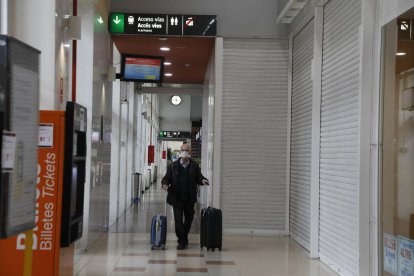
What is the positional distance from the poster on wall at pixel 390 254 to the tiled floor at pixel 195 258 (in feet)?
4.69

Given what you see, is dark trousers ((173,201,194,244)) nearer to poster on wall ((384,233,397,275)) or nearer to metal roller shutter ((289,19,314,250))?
metal roller shutter ((289,19,314,250))

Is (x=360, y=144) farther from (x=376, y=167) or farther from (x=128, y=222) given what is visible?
(x=128, y=222)

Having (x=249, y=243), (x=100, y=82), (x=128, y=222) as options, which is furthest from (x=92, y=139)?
(x=128, y=222)

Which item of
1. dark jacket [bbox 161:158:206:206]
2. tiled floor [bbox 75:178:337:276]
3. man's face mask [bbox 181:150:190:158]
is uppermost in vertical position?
man's face mask [bbox 181:150:190:158]

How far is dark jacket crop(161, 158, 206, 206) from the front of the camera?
816cm

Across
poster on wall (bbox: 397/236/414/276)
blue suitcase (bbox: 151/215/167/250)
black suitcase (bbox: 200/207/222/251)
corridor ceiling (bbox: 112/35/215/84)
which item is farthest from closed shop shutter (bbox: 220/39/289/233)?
poster on wall (bbox: 397/236/414/276)

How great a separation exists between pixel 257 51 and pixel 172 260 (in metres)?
4.35

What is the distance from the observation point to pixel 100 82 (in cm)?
884

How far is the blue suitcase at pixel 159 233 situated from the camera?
8062mm

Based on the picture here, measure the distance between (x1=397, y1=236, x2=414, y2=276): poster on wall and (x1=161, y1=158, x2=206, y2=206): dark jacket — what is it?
12.2ft

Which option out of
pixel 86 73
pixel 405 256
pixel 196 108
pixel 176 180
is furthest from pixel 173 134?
pixel 405 256

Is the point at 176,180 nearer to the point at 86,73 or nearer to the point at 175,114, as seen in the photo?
the point at 86,73

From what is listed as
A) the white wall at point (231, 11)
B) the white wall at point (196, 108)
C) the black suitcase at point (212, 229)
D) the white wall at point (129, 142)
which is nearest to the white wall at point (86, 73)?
the black suitcase at point (212, 229)

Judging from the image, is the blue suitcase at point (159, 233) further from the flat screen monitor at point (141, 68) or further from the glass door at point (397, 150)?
the glass door at point (397, 150)
